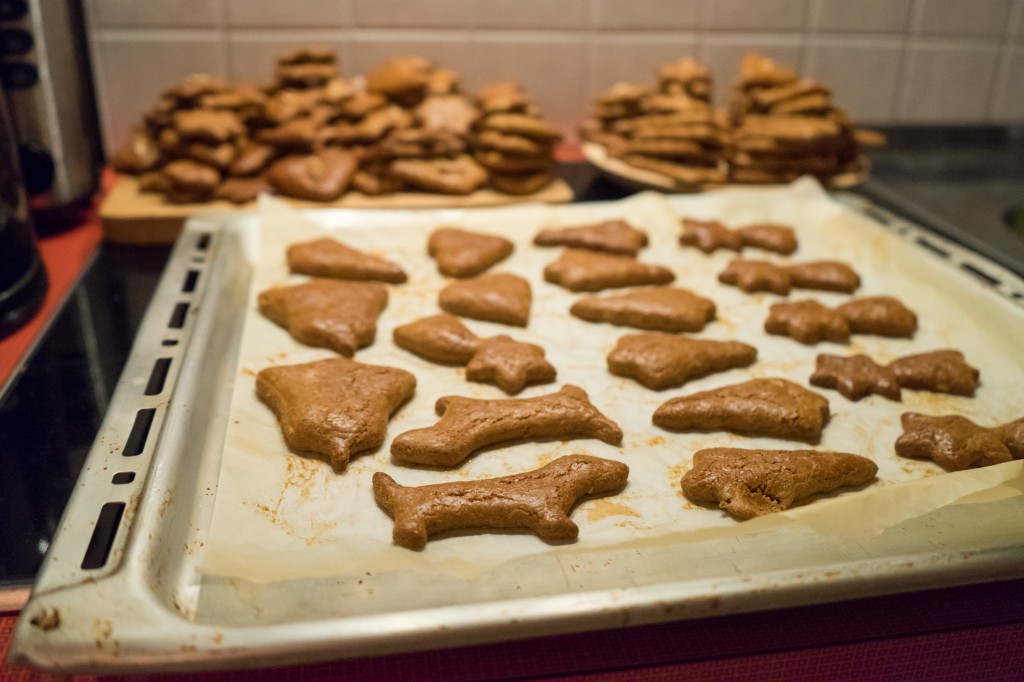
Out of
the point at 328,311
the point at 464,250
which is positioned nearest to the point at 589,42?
the point at 464,250

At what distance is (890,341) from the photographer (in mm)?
1437

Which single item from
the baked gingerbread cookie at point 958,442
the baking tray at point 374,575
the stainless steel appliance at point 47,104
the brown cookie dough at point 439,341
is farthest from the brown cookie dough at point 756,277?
the stainless steel appliance at point 47,104

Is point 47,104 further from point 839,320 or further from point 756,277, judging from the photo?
point 839,320

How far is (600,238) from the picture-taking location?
1.67 metres

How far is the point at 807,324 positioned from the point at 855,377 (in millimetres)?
170

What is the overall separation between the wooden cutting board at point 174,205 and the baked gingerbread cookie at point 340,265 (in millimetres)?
329

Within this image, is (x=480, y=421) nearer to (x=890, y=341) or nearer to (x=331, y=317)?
(x=331, y=317)

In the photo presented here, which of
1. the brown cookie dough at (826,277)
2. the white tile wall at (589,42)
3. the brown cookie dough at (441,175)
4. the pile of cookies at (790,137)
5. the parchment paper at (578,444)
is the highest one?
the white tile wall at (589,42)

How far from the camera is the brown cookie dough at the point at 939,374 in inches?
49.6

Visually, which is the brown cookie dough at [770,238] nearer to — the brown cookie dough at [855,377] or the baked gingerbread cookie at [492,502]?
the brown cookie dough at [855,377]

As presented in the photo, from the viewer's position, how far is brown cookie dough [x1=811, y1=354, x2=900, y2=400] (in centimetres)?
124

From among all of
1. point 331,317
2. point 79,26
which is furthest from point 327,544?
point 79,26

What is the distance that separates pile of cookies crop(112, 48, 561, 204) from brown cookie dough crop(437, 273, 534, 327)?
1.72ft

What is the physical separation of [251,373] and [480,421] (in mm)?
380
